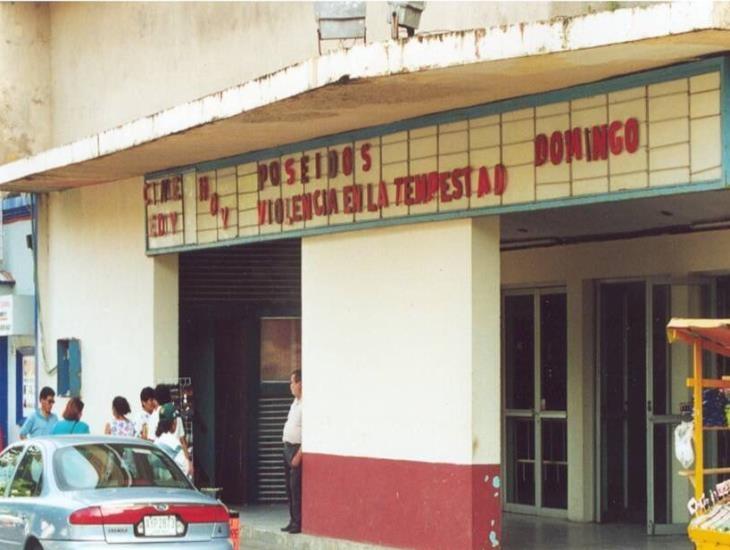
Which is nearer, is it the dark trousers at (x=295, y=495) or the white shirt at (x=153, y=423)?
the dark trousers at (x=295, y=495)

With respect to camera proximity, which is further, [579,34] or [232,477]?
[232,477]

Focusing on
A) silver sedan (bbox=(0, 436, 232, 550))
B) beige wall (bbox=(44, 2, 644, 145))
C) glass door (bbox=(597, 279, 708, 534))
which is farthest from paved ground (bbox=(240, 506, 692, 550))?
beige wall (bbox=(44, 2, 644, 145))

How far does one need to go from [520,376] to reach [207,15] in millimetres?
5692

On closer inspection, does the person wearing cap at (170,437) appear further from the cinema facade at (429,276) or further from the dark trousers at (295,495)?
the cinema facade at (429,276)

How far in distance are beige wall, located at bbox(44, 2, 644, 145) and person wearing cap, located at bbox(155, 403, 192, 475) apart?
3.94 metres

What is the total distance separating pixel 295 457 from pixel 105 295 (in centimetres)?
524

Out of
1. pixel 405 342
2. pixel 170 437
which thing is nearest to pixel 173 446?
pixel 170 437

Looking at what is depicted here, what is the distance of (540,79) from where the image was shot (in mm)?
13172

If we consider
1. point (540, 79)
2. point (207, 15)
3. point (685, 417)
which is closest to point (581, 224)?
point (685, 417)

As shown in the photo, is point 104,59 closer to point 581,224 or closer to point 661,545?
point 581,224

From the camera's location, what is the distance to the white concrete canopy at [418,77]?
11352 mm

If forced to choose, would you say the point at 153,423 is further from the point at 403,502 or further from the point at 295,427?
the point at 403,502

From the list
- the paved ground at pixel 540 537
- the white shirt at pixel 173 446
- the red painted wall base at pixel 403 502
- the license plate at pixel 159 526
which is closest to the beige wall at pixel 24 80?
the paved ground at pixel 540 537

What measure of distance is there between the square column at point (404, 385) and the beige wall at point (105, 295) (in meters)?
3.65
